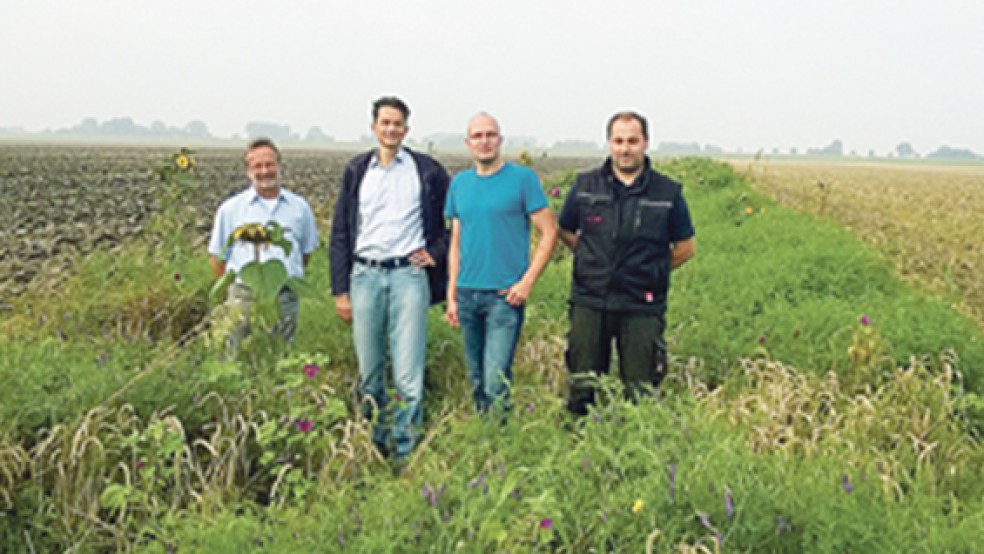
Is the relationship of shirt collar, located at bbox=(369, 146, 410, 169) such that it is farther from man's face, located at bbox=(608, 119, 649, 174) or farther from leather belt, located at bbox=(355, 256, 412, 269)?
man's face, located at bbox=(608, 119, 649, 174)

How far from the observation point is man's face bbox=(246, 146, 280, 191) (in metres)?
4.35

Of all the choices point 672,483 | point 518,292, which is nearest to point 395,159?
point 518,292

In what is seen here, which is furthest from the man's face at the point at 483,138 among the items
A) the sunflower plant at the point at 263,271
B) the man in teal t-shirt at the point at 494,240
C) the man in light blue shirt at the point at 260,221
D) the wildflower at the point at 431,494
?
the wildflower at the point at 431,494

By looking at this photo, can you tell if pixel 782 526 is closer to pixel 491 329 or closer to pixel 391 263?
pixel 491 329

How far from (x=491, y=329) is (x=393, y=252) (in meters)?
0.66

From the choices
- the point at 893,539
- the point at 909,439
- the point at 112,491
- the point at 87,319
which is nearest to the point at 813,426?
the point at 909,439

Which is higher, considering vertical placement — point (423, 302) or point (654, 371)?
point (423, 302)

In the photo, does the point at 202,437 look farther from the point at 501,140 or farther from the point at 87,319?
the point at 87,319

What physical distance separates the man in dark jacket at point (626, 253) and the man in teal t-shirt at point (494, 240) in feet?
0.82

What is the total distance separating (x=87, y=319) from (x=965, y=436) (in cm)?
610

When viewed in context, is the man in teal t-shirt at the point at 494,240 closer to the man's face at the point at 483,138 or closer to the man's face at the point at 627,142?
the man's face at the point at 483,138

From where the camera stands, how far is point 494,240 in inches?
152

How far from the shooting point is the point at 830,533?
251 cm

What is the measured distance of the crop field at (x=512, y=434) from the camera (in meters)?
2.72
